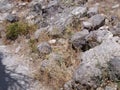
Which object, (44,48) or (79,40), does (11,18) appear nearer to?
(44,48)

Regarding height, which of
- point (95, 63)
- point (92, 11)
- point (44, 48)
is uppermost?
point (95, 63)

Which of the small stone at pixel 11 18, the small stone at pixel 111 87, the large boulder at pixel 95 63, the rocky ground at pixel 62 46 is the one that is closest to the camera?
the small stone at pixel 111 87

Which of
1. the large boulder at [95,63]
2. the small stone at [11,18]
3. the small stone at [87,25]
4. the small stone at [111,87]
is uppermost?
the large boulder at [95,63]

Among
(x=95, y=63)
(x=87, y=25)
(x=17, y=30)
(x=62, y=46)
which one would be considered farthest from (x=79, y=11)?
(x=95, y=63)

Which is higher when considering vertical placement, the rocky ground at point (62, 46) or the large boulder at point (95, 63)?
the large boulder at point (95, 63)

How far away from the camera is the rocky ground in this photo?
15.7 feet

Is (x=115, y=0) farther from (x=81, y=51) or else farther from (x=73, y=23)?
(x=81, y=51)

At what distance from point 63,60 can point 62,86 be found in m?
0.57

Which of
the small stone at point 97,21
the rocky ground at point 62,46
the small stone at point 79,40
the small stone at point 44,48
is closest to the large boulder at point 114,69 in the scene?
the rocky ground at point 62,46

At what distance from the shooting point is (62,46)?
604 cm

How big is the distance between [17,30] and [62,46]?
4.39 feet

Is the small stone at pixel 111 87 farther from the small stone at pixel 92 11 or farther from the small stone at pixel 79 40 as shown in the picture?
the small stone at pixel 92 11

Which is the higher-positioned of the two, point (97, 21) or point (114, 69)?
point (114, 69)

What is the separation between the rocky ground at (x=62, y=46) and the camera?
189 inches
